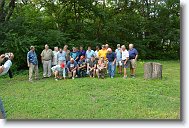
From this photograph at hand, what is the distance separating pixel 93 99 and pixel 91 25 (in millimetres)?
9477

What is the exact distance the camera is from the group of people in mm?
9391

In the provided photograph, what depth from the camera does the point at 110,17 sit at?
17234 millimetres

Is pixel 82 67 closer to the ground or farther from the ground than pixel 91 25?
closer to the ground

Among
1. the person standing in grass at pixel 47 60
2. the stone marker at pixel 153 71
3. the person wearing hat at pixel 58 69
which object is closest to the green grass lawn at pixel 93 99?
the stone marker at pixel 153 71

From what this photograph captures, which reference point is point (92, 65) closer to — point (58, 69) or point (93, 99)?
point (58, 69)

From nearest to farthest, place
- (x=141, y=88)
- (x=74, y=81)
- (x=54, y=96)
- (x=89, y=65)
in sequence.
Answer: (x=54, y=96) < (x=141, y=88) < (x=74, y=81) < (x=89, y=65)

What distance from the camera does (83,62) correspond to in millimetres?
9656

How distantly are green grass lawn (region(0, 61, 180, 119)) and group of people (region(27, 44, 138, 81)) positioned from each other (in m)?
0.54

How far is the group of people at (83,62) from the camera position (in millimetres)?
9391

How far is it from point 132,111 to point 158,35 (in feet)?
40.6

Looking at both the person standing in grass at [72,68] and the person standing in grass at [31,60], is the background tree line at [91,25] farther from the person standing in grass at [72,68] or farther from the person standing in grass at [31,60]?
the person standing in grass at [72,68]

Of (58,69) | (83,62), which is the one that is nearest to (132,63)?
(83,62)

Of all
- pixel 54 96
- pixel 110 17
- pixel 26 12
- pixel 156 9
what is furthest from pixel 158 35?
pixel 54 96

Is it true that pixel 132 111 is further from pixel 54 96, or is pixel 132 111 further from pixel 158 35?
pixel 158 35
